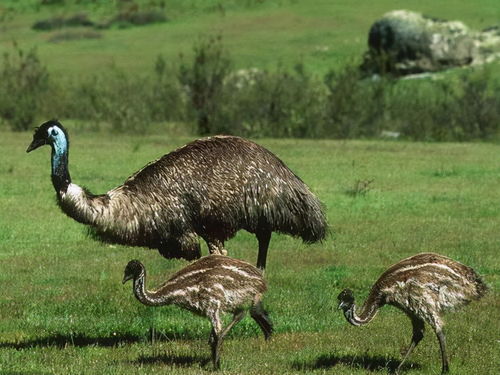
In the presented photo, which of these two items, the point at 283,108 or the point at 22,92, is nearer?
the point at 283,108

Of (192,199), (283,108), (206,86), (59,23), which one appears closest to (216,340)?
(192,199)

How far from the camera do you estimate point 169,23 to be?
233ft

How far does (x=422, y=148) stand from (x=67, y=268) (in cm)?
2020

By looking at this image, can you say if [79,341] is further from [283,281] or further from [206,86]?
[206,86]


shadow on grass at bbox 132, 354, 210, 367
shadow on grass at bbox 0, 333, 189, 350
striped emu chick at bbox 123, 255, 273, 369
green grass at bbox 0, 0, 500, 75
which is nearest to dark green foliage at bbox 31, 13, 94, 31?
green grass at bbox 0, 0, 500, 75

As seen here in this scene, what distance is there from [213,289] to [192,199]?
2500 millimetres

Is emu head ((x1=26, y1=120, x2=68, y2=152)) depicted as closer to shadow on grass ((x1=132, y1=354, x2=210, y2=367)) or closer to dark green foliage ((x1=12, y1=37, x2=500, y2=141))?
shadow on grass ((x1=132, y1=354, x2=210, y2=367))

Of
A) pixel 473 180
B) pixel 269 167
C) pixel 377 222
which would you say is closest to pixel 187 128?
pixel 473 180

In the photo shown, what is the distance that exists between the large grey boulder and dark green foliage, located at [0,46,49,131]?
17241mm

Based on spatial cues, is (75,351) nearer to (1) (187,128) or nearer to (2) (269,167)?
(2) (269,167)

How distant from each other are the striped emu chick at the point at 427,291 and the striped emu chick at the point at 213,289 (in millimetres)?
848

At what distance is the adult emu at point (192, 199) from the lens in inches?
456

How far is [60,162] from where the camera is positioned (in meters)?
11.4

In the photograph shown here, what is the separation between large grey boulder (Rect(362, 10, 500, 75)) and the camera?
52.5 meters
